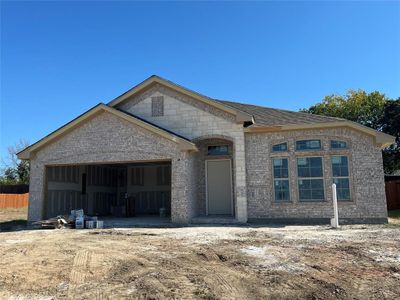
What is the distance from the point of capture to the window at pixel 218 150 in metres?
18.0

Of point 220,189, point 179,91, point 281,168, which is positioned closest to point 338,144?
point 281,168

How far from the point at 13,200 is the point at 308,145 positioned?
95.9 feet

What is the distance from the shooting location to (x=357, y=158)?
15.8m

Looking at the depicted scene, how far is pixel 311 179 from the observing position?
16.2 metres

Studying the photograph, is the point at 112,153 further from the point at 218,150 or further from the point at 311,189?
the point at 311,189

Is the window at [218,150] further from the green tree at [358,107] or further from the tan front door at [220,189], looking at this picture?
the green tree at [358,107]

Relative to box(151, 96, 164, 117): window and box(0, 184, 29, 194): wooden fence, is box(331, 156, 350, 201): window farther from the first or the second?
box(0, 184, 29, 194): wooden fence

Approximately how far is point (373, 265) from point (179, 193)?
30.9ft

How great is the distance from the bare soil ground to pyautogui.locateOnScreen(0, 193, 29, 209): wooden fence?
79.4 ft

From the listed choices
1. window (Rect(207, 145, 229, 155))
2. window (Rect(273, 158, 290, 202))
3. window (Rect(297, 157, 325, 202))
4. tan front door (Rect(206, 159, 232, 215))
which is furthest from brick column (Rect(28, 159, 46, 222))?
window (Rect(297, 157, 325, 202))

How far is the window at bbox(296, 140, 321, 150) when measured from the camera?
1625 centimetres

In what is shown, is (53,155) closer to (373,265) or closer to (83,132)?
(83,132)

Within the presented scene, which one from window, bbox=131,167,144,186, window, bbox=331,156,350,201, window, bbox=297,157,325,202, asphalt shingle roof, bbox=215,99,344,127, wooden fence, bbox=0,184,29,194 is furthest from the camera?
wooden fence, bbox=0,184,29,194

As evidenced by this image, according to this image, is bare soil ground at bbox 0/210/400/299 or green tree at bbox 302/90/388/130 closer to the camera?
bare soil ground at bbox 0/210/400/299
